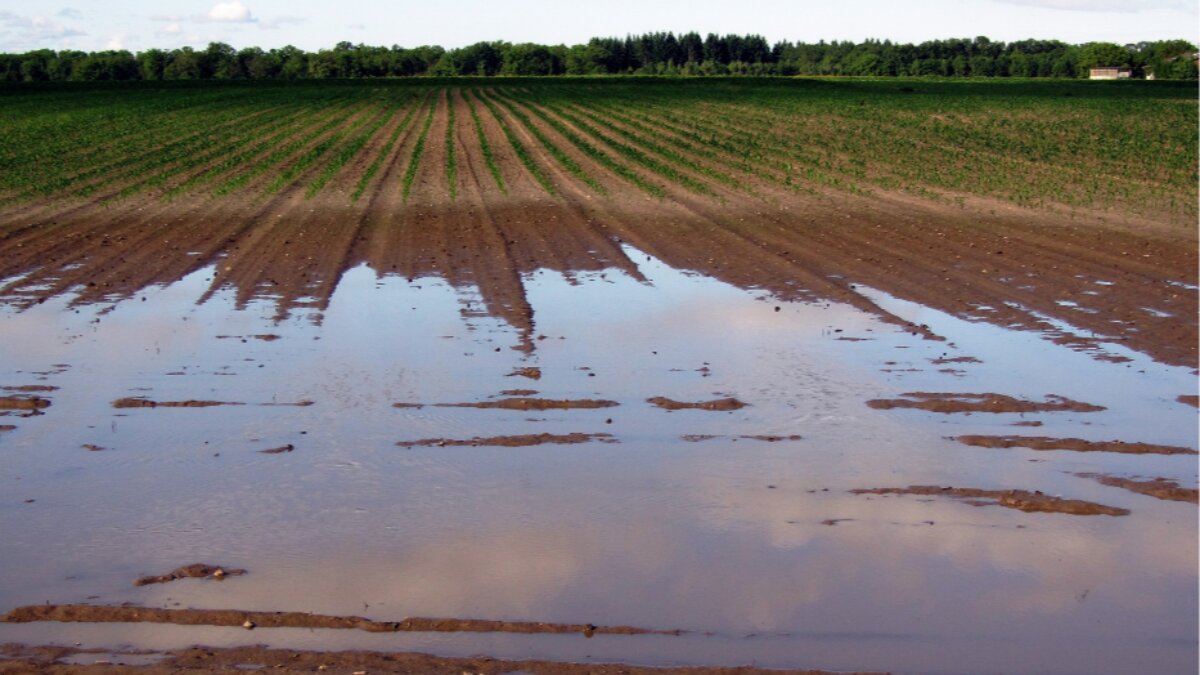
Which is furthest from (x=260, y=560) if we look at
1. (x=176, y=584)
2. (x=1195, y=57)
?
(x=1195, y=57)

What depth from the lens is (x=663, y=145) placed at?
123ft

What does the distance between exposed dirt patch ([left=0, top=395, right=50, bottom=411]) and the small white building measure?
125766mm

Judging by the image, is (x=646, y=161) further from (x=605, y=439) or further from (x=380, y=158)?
(x=605, y=439)

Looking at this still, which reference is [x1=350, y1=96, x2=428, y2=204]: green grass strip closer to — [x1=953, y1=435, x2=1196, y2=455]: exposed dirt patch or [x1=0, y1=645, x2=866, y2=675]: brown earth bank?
[x1=953, y1=435, x2=1196, y2=455]: exposed dirt patch

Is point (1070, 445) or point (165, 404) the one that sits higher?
point (1070, 445)

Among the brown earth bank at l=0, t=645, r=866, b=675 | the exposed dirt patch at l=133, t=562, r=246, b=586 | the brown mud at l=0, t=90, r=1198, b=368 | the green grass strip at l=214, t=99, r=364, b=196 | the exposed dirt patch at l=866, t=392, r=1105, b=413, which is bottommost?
the green grass strip at l=214, t=99, r=364, b=196

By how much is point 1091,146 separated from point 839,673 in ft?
103

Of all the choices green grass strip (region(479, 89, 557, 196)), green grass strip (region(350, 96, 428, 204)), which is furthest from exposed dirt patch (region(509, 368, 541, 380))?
green grass strip (region(479, 89, 557, 196))

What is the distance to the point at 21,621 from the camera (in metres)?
6.37

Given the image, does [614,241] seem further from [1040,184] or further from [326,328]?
[1040,184]

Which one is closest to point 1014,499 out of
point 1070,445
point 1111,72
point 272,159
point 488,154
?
point 1070,445

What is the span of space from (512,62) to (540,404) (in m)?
152

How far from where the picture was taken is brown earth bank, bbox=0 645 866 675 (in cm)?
572

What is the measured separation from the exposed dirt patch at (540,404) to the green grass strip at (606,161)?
1590 centimetres
